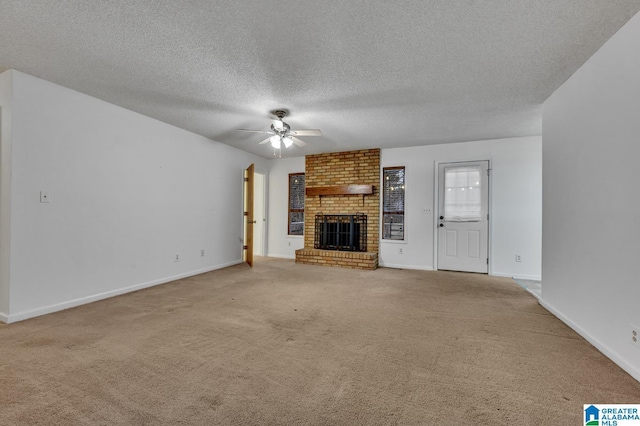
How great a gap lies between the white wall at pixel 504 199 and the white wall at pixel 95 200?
414 centimetres

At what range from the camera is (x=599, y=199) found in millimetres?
2275

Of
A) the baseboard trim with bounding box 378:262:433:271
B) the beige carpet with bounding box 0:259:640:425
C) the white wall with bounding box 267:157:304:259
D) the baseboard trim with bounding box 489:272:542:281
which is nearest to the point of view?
the beige carpet with bounding box 0:259:640:425

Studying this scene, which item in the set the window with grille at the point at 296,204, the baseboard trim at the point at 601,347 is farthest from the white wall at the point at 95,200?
the baseboard trim at the point at 601,347

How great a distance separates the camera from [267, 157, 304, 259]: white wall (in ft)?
22.1

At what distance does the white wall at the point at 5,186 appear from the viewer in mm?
2709

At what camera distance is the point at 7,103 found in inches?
108

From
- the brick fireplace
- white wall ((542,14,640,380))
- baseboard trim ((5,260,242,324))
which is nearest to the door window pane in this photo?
the brick fireplace

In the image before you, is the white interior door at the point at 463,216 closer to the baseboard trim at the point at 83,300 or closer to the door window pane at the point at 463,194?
the door window pane at the point at 463,194

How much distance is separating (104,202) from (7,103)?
1.26m

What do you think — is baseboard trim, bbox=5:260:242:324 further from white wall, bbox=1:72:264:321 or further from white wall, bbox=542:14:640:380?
white wall, bbox=542:14:640:380

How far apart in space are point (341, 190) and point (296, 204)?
1337mm

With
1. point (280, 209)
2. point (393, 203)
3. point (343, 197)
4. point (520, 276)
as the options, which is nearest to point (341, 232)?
point (343, 197)

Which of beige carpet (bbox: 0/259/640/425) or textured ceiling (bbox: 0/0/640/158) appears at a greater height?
textured ceiling (bbox: 0/0/640/158)

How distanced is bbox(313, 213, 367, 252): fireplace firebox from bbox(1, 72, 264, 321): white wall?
2.39 metres
